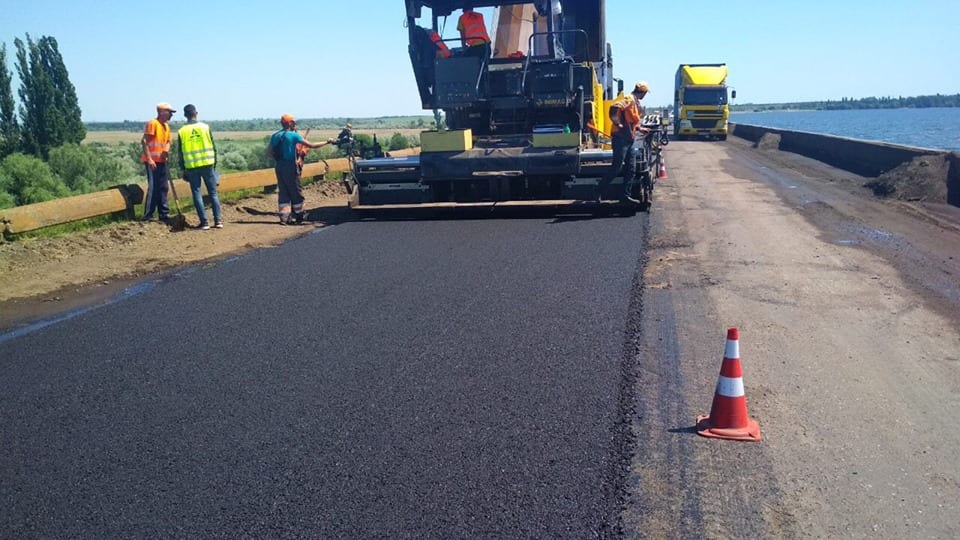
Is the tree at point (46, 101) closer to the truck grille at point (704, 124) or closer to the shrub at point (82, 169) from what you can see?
the shrub at point (82, 169)

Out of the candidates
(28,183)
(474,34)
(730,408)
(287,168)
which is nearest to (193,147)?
(287,168)

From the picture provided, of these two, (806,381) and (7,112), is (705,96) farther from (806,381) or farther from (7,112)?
(806,381)

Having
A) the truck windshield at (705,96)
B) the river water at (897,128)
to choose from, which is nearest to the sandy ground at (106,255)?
the river water at (897,128)

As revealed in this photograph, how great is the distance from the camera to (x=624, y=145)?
1138 cm

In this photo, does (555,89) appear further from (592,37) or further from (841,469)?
(841,469)

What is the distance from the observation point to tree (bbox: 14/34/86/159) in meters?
30.5

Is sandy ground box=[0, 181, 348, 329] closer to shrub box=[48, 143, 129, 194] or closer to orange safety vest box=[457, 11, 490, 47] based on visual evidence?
orange safety vest box=[457, 11, 490, 47]

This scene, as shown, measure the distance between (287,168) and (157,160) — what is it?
180 cm

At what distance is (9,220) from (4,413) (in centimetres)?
604

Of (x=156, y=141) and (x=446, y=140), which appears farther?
(x=446, y=140)

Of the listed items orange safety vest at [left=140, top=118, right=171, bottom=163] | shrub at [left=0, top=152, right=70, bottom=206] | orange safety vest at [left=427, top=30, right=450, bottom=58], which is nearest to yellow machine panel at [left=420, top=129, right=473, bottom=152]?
orange safety vest at [left=427, top=30, right=450, bottom=58]

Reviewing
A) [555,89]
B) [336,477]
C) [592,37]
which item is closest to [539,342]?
[336,477]

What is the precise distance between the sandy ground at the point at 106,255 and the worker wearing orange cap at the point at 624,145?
4393mm

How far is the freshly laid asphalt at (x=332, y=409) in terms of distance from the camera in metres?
3.47
